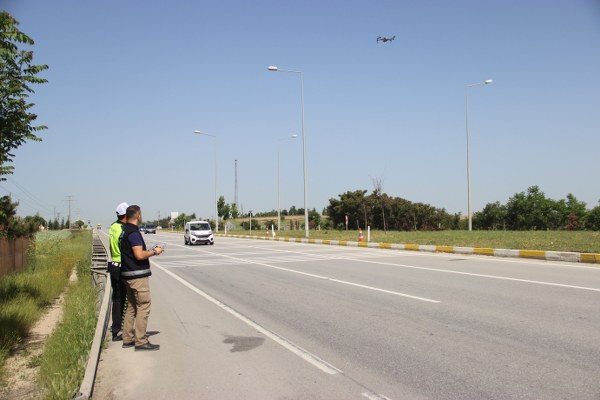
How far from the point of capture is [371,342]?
20.0ft

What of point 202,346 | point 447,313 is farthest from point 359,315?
point 202,346

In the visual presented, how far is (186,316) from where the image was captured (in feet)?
27.1

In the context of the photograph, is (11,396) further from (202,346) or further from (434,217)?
(434,217)

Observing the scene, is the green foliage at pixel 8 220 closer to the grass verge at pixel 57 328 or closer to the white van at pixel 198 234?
the grass verge at pixel 57 328

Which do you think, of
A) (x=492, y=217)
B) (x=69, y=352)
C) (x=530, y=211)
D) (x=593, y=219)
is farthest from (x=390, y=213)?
(x=69, y=352)

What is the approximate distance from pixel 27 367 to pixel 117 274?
60.2 inches

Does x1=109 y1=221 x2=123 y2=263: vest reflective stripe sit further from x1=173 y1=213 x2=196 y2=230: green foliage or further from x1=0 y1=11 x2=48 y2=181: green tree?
x1=173 y1=213 x2=196 y2=230: green foliage

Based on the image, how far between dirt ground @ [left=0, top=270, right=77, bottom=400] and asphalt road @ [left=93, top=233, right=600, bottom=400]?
0.74m

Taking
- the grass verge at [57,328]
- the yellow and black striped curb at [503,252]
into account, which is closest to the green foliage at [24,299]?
the grass verge at [57,328]

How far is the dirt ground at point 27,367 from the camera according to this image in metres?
4.94

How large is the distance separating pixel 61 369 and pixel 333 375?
2.98 metres

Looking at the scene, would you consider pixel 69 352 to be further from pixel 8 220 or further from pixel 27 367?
pixel 8 220

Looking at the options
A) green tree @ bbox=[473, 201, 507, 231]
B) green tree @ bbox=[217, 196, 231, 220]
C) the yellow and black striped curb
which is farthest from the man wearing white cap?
green tree @ bbox=[217, 196, 231, 220]

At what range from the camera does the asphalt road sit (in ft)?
15.1
